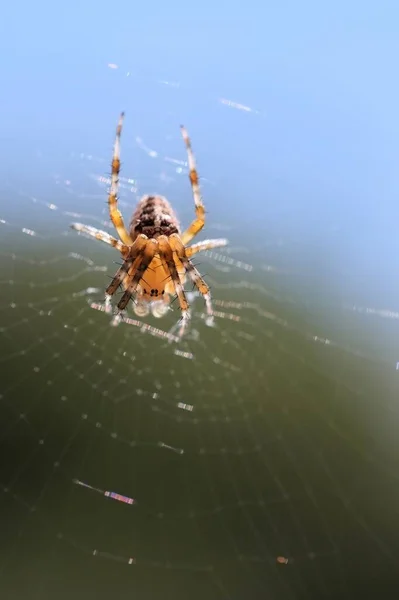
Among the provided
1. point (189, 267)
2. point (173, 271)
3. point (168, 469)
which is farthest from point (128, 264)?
point (168, 469)

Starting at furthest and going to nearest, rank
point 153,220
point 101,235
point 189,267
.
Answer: point 189,267, point 153,220, point 101,235

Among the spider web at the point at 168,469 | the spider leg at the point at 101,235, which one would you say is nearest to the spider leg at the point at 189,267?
the spider leg at the point at 101,235

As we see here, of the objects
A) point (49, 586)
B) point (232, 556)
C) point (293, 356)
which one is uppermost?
point (293, 356)

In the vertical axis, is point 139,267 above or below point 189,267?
below

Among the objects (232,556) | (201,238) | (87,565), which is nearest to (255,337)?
(232,556)

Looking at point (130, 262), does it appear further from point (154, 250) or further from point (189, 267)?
point (189, 267)

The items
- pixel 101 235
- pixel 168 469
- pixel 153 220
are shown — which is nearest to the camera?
pixel 101 235

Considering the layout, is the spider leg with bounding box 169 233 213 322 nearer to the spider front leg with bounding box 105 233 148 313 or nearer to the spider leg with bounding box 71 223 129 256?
the spider front leg with bounding box 105 233 148 313

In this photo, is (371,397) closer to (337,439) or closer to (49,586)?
(337,439)
